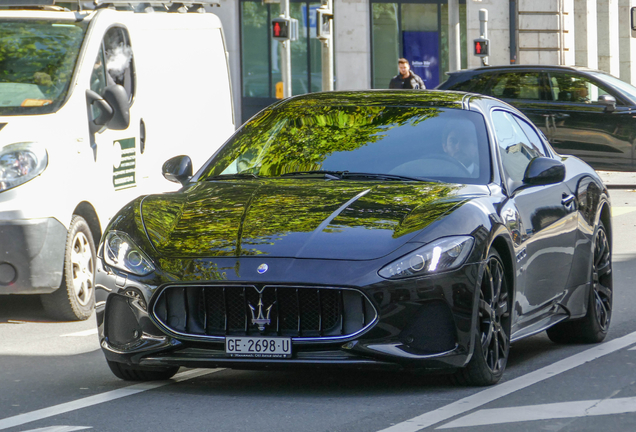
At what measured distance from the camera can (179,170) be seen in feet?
23.4

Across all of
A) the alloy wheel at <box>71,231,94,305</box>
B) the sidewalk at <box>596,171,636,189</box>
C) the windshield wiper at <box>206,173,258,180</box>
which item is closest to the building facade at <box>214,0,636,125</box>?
the sidewalk at <box>596,171,636,189</box>

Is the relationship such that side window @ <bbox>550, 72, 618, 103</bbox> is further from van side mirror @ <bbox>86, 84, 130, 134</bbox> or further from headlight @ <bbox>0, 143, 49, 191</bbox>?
headlight @ <bbox>0, 143, 49, 191</bbox>

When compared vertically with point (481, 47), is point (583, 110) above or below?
Answer: below

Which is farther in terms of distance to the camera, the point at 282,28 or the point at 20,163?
the point at 282,28

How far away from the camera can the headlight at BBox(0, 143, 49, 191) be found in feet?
27.8

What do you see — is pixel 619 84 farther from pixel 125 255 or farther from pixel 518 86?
pixel 125 255

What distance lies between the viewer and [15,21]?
9688mm

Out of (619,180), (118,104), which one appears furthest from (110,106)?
(619,180)

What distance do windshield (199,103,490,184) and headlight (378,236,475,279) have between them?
85 centimetres

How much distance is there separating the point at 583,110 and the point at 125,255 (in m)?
14.1

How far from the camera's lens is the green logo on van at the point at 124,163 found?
32.2ft

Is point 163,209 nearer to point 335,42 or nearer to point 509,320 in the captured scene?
point 509,320

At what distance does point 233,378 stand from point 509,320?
53.2 inches

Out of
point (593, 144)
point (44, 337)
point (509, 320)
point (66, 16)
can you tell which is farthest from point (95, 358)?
point (593, 144)
